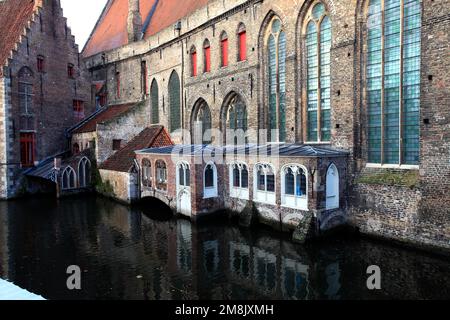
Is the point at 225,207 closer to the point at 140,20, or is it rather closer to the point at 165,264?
the point at 165,264

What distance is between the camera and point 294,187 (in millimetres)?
11305

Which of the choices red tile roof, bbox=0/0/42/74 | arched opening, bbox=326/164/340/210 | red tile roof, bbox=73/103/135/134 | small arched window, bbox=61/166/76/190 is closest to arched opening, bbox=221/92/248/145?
arched opening, bbox=326/164/340/210

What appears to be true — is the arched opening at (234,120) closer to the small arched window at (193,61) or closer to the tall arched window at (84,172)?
the small arched window at (193,61)

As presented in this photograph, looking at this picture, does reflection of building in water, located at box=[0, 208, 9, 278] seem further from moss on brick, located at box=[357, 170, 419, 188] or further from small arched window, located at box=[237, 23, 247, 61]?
small arched window, located at box=[237, 23, 247, 61]

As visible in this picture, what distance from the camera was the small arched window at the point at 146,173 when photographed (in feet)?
53.7

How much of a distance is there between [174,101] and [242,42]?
22.0 ft

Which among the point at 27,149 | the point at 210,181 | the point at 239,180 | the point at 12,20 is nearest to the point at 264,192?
the point at 239,180

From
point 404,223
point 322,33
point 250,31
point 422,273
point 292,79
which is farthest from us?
point 250,31

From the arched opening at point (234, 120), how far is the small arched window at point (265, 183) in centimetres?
376

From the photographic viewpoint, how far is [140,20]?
80.5ft

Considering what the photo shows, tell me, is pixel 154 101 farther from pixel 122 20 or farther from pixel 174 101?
pixel 122 20

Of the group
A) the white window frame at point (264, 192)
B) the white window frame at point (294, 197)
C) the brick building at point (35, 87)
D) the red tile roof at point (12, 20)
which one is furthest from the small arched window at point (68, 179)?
the white window frame at point (294, 197)

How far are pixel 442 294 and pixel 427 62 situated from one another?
5.80 m
